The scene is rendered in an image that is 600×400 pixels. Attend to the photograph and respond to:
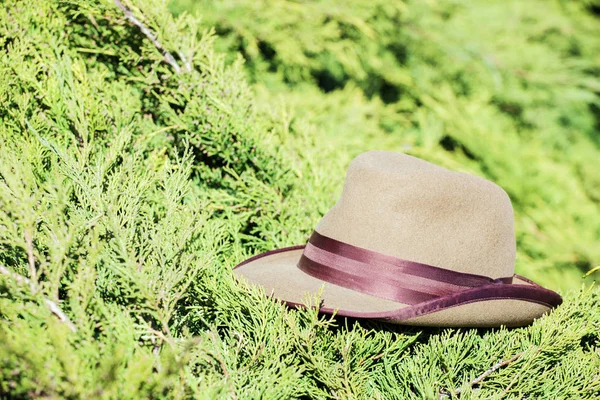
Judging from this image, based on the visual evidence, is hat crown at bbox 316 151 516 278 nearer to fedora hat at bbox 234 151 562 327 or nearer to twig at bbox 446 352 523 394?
fedora hat at bbox 234 151 562 327

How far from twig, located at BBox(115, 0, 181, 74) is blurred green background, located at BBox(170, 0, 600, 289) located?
0.76 meters

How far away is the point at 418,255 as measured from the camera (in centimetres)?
139

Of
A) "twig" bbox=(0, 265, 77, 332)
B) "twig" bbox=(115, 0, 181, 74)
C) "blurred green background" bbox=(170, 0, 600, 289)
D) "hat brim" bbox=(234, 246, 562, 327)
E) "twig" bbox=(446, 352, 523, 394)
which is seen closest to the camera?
"twig" bbox=(0, 265, 77, 332)

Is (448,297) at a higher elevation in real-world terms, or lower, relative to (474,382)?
higher

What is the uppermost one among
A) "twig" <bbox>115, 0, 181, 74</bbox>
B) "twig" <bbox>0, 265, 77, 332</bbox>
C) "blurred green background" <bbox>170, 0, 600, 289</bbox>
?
"twig" <bbox>115, 0, 181, 74</bbox>

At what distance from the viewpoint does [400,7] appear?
10.7 ft

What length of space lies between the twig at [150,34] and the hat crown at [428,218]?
780mm

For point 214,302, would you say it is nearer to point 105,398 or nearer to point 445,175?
point 105,398

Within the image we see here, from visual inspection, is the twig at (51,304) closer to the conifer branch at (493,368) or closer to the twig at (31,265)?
the twig at (31,265)

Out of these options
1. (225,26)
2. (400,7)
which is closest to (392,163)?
(225,26)

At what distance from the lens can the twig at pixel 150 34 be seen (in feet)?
5.81

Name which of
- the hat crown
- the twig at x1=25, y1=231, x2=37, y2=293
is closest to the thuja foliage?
the twig at x1=25, y1=231, x2=37, y2=293

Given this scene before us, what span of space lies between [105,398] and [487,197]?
106 cm

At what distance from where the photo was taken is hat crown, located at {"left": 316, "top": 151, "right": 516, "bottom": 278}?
140cm
